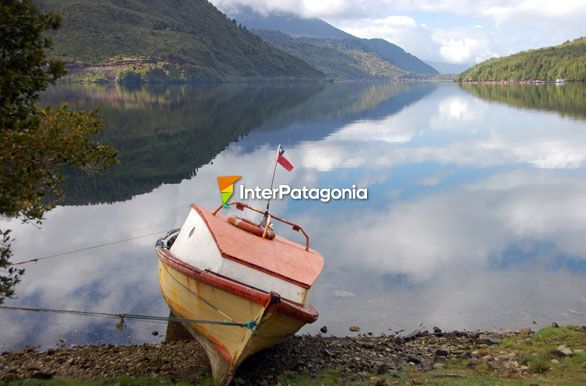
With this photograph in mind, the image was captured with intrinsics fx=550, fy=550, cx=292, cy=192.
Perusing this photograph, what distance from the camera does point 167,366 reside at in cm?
1656

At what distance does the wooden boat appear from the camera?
1539 centimetres

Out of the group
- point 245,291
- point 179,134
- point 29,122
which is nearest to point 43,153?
point 29,122

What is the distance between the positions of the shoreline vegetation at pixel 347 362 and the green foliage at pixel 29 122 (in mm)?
3904

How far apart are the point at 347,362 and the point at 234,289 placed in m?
4.71

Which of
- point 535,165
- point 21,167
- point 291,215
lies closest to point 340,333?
point 21,167

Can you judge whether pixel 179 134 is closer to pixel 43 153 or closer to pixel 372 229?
pixel 372 229

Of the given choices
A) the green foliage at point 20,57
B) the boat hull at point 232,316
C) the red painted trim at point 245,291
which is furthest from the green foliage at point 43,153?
the boat hull at point 232,316

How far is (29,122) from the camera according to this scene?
44.5ft

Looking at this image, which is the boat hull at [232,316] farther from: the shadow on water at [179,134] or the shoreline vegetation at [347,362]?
the shadow on water at [179,134]

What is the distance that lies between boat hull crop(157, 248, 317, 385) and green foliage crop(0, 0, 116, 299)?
4.77 m

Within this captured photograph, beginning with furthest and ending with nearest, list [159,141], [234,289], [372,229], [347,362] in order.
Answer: [159,141]
[372,229]
[347,362]
[234,289]

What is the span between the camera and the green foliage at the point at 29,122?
13141mm

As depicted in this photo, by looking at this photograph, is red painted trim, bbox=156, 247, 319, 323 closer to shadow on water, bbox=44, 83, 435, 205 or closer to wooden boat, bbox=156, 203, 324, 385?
wooden boat, bbox=156, 203, 324, 385

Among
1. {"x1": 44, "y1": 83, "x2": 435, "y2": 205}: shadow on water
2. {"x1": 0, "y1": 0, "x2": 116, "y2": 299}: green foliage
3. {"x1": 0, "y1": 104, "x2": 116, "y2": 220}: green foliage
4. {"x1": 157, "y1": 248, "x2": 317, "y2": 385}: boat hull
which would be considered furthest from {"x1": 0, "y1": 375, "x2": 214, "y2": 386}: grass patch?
{"x1": 44, "y1": 83, "x2": 435, "y2": 205}: shadow on water
